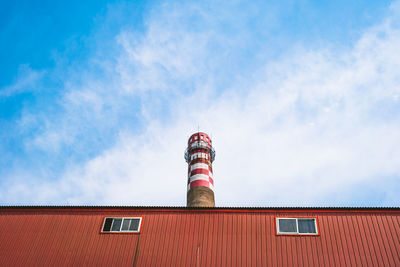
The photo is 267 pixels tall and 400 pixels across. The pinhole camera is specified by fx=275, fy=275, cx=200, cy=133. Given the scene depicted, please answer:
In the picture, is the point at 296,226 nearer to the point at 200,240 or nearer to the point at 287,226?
the point at 287,226

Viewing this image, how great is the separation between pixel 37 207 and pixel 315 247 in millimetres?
17966

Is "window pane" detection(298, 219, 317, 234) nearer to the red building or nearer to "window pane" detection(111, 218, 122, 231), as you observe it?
the red building

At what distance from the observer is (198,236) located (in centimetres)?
1686

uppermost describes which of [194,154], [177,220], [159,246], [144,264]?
[194,154]

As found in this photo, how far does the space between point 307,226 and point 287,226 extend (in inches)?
46.1

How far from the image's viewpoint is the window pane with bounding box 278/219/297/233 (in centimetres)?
1656

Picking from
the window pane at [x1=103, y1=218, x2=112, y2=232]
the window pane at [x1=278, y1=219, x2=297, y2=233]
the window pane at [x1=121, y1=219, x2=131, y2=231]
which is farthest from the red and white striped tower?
the window pane at [x1=278, y1=219, x2=297, y2=233]

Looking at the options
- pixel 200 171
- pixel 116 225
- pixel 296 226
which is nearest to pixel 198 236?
pixel 116 225

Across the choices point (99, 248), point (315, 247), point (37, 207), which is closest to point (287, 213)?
point (315, 247)

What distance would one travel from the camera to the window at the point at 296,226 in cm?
1642

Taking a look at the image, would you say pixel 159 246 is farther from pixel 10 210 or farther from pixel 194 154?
pixel 194 154

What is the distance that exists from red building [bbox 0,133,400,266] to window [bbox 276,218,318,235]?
57 millimetres

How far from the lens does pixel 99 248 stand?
1673 centimetres

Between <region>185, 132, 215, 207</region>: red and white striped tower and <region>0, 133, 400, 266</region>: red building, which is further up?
<region>185, 132, 215, 207</region>: red and white striped tower
